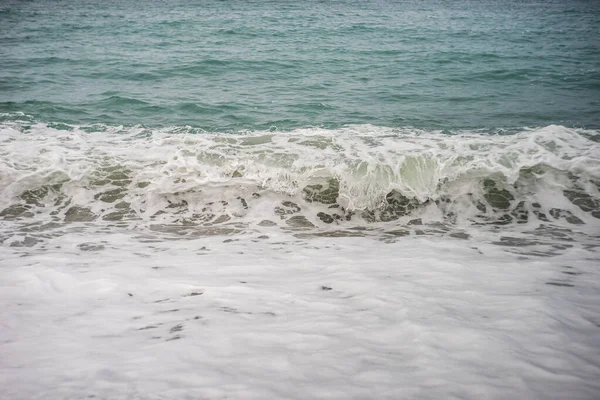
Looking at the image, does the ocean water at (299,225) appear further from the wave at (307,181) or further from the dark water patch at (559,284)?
the dark water patch at (559,284)

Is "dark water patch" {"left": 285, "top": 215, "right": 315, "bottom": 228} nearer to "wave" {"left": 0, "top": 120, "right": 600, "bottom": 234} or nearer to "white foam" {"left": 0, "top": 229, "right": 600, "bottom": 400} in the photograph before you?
"wave" {"left": 0, "top": 120, "right": 600, "bottom": 234}

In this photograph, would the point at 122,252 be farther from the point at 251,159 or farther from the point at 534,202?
the point at 534,202

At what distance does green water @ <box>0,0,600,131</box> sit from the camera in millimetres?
9281

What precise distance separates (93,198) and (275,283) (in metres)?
3.34

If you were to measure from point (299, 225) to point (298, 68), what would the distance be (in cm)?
875

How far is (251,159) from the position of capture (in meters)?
6.53

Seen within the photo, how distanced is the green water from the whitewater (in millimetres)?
1385

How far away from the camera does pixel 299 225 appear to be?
518 centimetres

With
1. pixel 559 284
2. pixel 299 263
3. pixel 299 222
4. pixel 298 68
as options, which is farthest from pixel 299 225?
pixel 298 68

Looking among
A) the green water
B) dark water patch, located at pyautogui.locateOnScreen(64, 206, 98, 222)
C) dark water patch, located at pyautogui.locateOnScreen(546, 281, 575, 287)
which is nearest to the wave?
dark water patch, located at pyautogui.locateOnScreen(64, 206, 98, 222)

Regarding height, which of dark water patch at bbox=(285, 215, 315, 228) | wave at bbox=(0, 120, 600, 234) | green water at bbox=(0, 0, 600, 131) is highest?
green water at bbox=(0, 0, 600, 131)

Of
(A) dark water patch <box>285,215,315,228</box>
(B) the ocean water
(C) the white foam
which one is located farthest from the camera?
(A) dark water patch <box>285,215,315,228</box>

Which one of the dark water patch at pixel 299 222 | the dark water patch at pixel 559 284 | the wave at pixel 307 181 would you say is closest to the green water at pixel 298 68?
the wave at pixel 307 181

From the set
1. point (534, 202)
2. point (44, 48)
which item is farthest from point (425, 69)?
point (44, 48)
